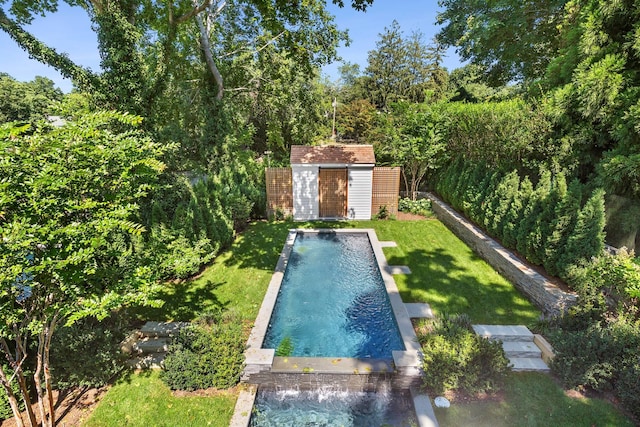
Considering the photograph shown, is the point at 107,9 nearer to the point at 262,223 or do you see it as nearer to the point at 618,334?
the point at 262,223

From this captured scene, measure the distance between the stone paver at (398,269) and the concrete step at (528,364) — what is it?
12.0 ft

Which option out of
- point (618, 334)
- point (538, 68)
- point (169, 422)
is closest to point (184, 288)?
point (169, 422)

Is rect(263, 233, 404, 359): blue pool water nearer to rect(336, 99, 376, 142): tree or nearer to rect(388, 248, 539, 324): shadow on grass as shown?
rect(388, 248, 539, 324): shadow on grass

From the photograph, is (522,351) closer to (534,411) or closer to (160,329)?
(534,411)

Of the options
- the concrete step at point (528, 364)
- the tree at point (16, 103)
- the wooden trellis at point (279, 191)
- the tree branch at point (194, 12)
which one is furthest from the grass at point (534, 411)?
the tree at point (16, 103)

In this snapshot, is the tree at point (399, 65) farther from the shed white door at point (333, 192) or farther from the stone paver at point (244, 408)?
the stone paver at point (244, 408)

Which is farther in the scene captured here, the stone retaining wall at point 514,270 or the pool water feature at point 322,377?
the stone retaining wall at point 514,270

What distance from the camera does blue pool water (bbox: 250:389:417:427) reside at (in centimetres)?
443

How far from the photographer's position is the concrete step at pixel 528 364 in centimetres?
521

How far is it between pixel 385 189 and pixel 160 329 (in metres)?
11.0

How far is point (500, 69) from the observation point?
20.8m

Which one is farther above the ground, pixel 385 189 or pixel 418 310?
pixel 385 189

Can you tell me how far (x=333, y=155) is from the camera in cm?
1409

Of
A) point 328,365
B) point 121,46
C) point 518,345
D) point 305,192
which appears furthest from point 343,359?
point 305,192
